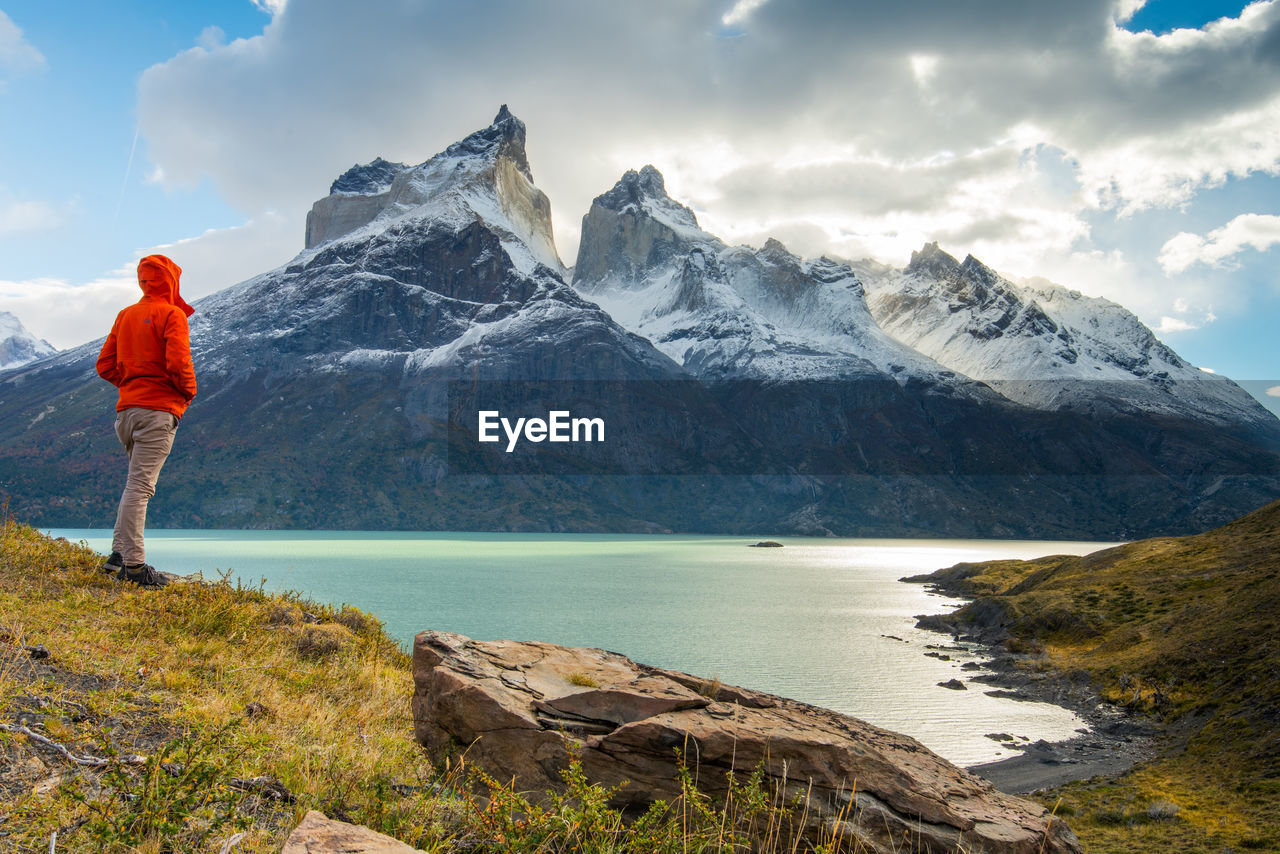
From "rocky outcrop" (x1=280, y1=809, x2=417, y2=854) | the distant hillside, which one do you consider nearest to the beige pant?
"rocky outcrop" (x1=280, y1=809, x2=417, y2=854)

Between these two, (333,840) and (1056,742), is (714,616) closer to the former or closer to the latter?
(1056,742)

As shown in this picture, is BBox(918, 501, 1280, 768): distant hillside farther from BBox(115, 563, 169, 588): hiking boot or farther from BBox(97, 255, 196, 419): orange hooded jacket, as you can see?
BBox(97, 255, 196, 419): orange hooded jacket

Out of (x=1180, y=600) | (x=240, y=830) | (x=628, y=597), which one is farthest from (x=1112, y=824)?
(x=628, y=597)

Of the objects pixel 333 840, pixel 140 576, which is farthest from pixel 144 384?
pixel 333 840

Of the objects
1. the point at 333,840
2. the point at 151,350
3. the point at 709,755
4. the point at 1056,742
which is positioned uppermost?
the point at 151,350

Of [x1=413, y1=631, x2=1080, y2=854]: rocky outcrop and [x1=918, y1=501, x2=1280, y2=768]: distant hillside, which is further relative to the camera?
[x1=918, y1=501, x2=1280, y2=768]: distant hillside

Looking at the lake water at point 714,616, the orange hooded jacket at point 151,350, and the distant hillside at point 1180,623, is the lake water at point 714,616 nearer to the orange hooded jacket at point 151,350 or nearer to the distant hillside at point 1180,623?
the orange hooded jacket at point 151,350
